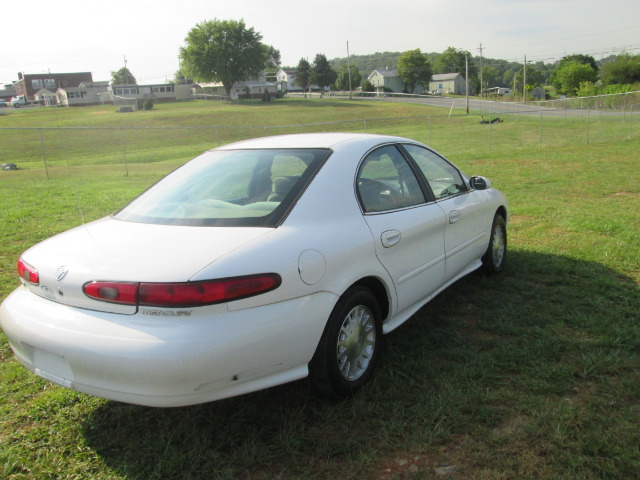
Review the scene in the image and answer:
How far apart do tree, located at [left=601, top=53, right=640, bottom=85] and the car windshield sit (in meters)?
80.3

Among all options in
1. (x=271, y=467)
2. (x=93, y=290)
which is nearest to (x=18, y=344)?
(x=93, y=290)

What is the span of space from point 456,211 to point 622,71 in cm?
8102

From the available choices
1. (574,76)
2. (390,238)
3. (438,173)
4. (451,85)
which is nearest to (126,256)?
(390,238)

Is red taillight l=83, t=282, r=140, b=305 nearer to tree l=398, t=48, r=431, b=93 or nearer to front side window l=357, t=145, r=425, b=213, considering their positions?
front side window l=357, t=145, r=425, b=213

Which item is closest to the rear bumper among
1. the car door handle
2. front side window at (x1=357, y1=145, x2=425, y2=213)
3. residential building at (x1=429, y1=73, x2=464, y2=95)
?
the car door handle

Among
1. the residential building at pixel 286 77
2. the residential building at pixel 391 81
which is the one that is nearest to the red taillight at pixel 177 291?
the residential building at pixel 391 81

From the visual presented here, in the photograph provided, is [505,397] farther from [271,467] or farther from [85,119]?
[85,119]

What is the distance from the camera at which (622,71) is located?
70812 mm

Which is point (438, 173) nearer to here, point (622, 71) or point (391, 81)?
point (622, 71)

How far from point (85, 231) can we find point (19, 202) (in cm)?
819

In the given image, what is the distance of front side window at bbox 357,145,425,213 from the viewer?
3.46 metres

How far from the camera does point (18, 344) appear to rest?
9.06 feet

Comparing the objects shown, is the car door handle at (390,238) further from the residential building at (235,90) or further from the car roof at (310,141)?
the residential building at (235,90)

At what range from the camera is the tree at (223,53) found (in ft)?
266
